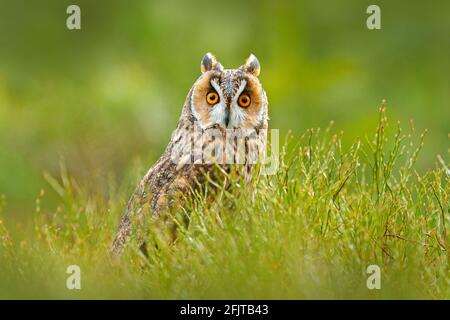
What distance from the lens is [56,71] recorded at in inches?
475

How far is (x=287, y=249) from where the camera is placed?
4.35 meters

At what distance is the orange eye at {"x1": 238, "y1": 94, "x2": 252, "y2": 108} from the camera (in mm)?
5552

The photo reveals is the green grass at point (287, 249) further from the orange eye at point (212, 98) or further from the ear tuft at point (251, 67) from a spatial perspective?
the ear tuft at point (251, 67)

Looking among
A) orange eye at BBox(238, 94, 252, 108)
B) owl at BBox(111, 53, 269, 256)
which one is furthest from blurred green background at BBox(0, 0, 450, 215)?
orange eye at BBox(238, 94, 252, 108)

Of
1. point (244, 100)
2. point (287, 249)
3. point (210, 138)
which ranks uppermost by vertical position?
point (244, 100)

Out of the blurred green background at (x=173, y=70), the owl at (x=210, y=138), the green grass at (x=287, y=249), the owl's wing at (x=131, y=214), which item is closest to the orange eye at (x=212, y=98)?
the owl at (x=210, y=138)

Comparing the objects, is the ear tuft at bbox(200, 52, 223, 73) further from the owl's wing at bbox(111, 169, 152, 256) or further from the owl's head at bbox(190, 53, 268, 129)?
the owl's wing at bbox(111, 169, 152, 256)

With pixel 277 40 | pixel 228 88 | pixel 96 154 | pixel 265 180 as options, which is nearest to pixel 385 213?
pixel 265 180

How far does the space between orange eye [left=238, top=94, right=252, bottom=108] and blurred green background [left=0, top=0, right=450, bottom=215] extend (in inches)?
126

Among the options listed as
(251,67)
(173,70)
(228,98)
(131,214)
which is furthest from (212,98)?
(173,70)

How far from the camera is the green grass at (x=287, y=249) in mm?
4285

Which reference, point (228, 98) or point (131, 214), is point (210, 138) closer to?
point (228, 98)

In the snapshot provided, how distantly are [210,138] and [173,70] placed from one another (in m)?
5.68
